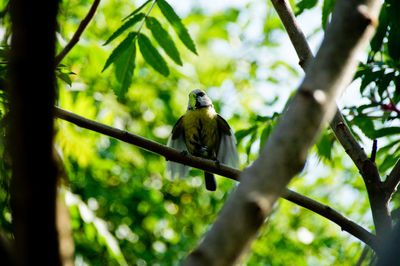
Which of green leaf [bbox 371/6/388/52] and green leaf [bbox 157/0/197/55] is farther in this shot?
green leaf [bbox 157/0/197/55]

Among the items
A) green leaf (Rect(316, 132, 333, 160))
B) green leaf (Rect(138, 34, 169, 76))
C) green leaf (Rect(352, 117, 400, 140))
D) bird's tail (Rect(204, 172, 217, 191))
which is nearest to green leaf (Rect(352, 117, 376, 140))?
green leaf (Rect(352, 117, 400, 140))

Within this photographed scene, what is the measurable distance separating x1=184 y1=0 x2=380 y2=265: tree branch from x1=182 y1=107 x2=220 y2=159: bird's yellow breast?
12.6 ft

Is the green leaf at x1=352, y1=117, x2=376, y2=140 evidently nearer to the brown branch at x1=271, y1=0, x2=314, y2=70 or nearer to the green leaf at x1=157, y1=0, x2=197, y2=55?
the brown branch at x1=271, y1=0, x2=314, y2=70

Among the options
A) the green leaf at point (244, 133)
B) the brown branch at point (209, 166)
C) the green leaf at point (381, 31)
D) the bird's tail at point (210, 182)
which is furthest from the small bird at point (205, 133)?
the green leaf at point (381, 31)

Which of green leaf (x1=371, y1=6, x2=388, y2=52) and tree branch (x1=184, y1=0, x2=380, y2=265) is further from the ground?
green leaf (x1=371, y1=6, x2=388, y2=52)

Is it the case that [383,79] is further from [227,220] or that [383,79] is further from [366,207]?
[366,207]

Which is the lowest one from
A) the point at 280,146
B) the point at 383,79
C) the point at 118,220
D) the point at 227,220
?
the point at 118,220

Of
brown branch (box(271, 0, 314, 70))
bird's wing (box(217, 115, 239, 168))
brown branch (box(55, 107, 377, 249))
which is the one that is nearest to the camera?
brown branch (box(55, 107, 377, 249))

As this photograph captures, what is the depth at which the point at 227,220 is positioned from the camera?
36.4 inches

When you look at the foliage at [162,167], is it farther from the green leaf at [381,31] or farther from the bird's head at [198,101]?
the green leaf at [381,31]

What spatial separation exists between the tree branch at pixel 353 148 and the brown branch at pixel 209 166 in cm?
13

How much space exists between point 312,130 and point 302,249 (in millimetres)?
4992

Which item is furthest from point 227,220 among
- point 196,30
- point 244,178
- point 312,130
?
point 196,30

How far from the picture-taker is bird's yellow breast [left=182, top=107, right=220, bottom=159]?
194 inches
